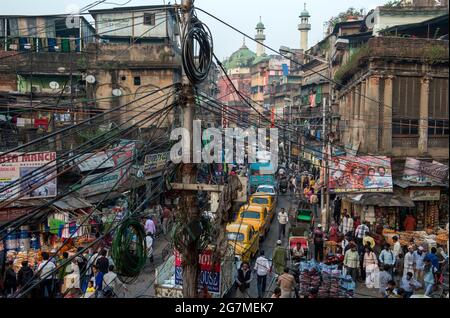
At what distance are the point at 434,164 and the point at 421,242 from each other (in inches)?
217

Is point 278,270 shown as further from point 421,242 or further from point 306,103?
point 306,103

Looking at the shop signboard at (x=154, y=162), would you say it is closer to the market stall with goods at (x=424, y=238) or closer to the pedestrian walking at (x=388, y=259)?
the market stall with goods at (x=424, y=238)

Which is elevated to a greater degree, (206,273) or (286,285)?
(286,285)

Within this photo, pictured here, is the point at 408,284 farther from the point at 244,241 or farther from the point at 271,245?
the point at 271,245

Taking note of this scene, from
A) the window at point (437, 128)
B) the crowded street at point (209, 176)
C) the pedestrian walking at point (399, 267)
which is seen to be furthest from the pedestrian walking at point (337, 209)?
the pedestrian walking at point (399, 267)

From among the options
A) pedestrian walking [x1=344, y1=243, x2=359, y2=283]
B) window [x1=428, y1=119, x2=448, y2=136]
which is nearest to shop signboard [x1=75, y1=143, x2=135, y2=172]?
pedestrian walking [x1=344, y1=243, x2=359, y2=283]

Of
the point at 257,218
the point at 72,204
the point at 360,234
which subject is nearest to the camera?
the point at 360,234

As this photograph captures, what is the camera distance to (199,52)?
8906 millimetres

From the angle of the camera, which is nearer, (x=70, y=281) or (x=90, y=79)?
(x=70, y=281)

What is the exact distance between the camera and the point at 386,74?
21.4 m

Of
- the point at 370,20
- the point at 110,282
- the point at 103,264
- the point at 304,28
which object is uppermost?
the point at 304,28

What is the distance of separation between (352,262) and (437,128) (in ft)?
31.8
